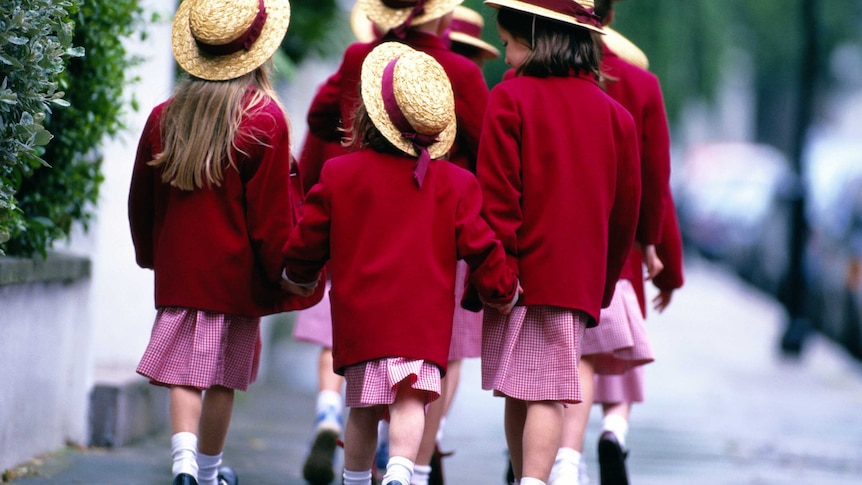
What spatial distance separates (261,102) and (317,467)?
1.81 meters

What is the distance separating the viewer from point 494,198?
4.40 m

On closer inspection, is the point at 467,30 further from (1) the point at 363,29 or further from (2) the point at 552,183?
(2) the point at 552,183

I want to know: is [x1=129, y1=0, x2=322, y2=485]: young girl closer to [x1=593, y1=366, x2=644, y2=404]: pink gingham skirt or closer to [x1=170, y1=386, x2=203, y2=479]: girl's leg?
[x1=170, y1=386, x2=203, y2=479]: girl's leg

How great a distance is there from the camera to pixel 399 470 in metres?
4.16

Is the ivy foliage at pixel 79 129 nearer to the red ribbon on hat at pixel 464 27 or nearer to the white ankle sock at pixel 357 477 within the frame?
the red ribbon on hat at pixel 464 27

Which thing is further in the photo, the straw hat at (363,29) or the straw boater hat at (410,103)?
the straw hat at (363,29)

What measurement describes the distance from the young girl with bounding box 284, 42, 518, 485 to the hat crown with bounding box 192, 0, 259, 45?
0.49 m

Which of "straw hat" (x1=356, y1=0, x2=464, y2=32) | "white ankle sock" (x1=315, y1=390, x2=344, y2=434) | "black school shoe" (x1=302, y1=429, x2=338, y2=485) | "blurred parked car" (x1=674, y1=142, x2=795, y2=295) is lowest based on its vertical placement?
"blurred parked car" (x1=674, y1=142, x2=795, y2=295)

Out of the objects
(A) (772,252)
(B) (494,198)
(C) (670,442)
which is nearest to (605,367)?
(B) (494,198)

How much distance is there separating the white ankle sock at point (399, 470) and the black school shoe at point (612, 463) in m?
1.49

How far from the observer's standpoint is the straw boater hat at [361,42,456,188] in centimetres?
430

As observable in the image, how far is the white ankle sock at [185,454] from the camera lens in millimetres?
4336

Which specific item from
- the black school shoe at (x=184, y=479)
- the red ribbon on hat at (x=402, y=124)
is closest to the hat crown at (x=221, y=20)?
the red ribbon on hat at (x=402, y=124)

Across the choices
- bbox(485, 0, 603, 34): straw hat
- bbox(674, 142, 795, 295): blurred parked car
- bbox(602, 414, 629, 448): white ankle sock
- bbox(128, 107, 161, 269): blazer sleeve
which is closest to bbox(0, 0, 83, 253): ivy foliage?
bbox(128, 107, 161, 269): blazer sleeve
